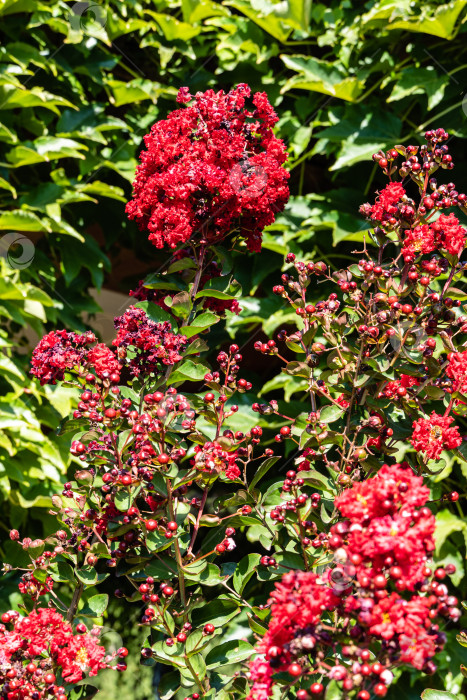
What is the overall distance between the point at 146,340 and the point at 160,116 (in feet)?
4.92

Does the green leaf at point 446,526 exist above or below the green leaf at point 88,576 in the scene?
below

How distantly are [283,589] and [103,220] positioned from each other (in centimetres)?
185

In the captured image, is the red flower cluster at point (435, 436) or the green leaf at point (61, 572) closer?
the red flower cluster at point (435, 436)

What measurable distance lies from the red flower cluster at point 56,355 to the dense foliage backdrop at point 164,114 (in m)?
0.95

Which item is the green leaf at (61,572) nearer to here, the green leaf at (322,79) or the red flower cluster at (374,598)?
the red flower cluster at (374,598)

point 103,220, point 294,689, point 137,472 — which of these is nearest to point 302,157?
point 103,220

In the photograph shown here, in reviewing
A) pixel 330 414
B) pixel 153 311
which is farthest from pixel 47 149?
pixel 330 414

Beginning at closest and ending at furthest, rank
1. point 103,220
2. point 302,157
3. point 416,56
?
point 416,56 < point 302,157 < point 103,220

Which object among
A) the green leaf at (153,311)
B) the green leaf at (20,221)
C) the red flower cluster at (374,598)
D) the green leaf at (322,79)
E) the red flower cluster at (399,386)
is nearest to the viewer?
the red flower cluster at (374,598)

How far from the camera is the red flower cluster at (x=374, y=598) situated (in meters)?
0.50

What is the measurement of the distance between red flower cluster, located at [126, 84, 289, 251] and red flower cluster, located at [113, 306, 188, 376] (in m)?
0.12

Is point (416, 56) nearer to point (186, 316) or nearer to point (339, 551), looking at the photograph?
point (186, 316)

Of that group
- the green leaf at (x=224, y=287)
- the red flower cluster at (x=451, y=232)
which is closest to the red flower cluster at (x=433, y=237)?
the red flower cluster at (x=451, y=232)

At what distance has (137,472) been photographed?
2.46ft
